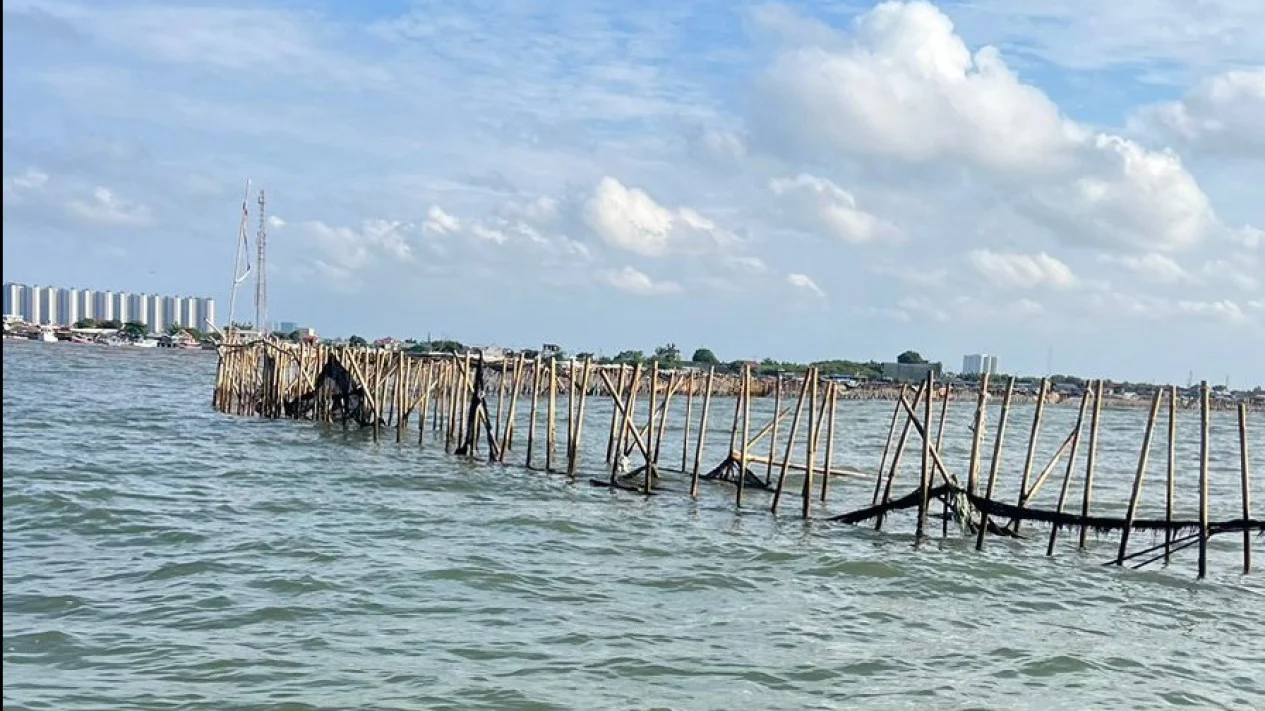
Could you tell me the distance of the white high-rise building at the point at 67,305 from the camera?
16725cm

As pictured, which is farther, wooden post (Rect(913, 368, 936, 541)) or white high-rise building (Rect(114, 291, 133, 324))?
white high-rise building (Rect(114, 291, 133, 324))

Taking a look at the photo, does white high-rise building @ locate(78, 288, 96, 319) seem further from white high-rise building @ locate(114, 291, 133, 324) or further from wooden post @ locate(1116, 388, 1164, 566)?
wooden post @ locate(1116, 388, 1164, 566)

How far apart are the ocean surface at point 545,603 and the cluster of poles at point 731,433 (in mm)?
594

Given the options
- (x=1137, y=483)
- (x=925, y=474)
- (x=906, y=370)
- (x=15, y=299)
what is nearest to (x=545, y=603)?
(x=925, y=474)

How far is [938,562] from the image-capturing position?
14312mm

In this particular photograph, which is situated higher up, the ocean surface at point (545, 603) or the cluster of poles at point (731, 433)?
the cluster of poles at point (731, 433)

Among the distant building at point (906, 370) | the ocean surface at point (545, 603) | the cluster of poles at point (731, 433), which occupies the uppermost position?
the distant building at point (906, 370)

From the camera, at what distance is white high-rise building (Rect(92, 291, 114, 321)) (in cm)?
17488

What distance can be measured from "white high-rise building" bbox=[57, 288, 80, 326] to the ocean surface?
6457 inches

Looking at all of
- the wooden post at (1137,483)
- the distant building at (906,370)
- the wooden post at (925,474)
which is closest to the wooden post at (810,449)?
the wooden post at (925,474)

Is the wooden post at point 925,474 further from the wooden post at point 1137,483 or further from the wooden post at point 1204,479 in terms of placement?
the wooden post at point 1204,479

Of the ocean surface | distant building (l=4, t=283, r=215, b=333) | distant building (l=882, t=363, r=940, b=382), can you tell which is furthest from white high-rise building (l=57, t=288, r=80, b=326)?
the ocean surface

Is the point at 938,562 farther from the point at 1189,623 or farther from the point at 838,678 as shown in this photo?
the point at 838,678

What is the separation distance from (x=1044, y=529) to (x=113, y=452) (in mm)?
17040
